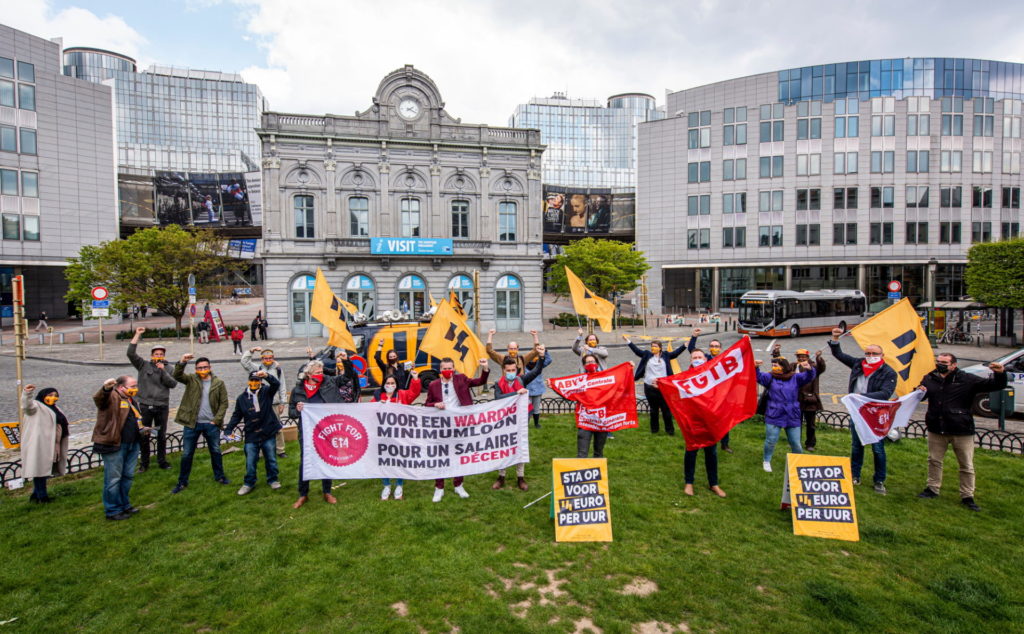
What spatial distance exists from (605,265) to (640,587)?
1393 inches

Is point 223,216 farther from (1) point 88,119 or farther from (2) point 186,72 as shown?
(2) point 186,72

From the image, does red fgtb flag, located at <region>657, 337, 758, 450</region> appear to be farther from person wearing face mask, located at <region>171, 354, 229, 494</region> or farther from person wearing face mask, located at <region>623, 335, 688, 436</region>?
person wearing face mask, located at <region>171, 354, 229, 494</region>

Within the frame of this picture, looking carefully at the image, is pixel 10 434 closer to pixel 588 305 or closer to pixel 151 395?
pixel 151 395

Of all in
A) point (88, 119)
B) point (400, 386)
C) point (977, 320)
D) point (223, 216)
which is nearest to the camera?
point (400, 386)

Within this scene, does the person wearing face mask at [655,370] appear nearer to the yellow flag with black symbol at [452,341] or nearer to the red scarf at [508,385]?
the red scarf at [508,385]

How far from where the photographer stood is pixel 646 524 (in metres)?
6.76

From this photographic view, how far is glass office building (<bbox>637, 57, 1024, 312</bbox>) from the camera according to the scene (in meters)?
50.7

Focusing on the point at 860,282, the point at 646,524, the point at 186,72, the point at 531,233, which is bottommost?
the point at 646,524

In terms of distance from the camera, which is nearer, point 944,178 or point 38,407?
point 38,407

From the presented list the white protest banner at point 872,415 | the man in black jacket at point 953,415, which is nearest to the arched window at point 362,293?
the white protest banner at point 872,415

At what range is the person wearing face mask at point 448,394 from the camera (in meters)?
7.70

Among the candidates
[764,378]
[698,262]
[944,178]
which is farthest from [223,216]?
[944,178]

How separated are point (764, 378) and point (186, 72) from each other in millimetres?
133298

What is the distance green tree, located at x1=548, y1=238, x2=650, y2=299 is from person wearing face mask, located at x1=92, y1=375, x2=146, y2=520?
34.9 metres
